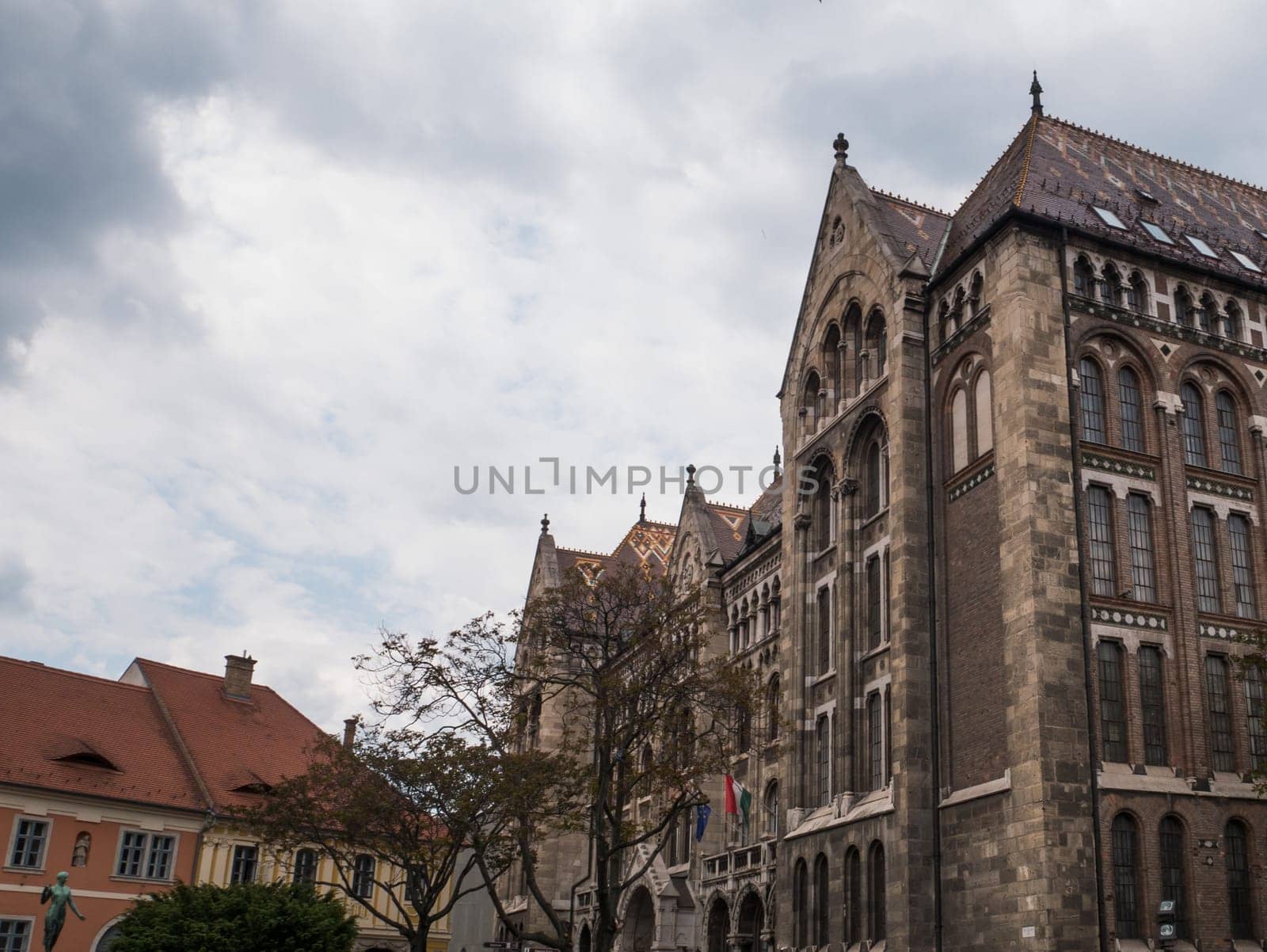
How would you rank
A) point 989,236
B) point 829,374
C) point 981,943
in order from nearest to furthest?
point 981,943, point 989,236, point 829,374

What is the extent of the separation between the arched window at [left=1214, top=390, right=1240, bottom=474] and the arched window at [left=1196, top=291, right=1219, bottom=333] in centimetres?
174

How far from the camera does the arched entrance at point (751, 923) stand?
134 feet

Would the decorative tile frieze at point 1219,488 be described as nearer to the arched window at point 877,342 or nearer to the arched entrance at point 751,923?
the arched window at point 877,342

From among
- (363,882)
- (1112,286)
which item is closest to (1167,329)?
(1112,286)

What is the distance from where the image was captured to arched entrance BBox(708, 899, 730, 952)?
43406 millimetres

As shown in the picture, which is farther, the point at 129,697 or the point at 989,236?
the point at 129,697

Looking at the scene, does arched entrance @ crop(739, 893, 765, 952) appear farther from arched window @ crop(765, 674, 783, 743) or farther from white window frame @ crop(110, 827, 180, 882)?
white window frame @ crop(110, 827, 180, 882)

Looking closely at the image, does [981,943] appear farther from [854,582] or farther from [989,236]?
[989,236]

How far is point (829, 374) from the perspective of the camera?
40719 millimetres

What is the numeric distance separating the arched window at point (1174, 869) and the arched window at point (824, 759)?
999 cm

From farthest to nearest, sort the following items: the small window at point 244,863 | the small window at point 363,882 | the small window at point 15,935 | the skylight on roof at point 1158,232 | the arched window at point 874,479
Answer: the small window at point 363,882
the small window at point 244,863
the small window at point 15,935
the arched window at point 874,479
the skylight on roof at point 1158,232

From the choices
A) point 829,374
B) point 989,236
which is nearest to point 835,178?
point 829,374

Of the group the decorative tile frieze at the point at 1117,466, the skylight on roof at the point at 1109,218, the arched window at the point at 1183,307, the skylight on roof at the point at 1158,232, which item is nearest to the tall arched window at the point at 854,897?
the decorative tile frieze at the point at 1117,466

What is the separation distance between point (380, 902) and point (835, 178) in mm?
37837
